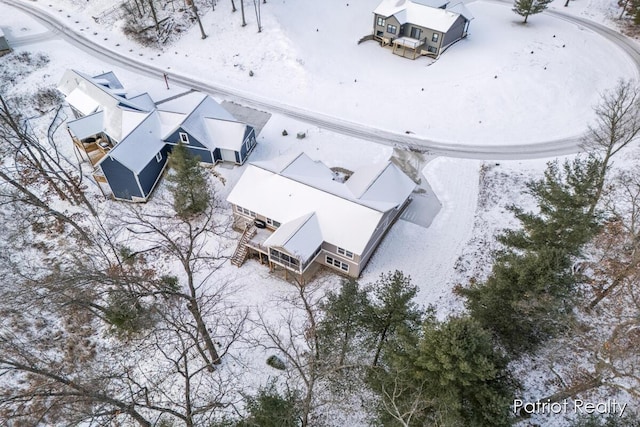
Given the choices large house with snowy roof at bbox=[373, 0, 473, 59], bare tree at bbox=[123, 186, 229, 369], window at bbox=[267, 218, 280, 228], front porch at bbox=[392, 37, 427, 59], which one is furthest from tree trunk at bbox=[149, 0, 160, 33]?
window at bbox=[267, 218, 280, 228]

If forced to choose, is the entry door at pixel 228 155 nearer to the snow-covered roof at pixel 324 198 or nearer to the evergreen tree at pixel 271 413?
the snow-covered roof at pixel 324 198

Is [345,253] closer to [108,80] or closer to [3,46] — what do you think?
[108,80]

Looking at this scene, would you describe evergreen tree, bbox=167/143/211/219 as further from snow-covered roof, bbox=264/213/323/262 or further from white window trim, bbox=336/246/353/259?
white window trim, bbox=336/246/353/259

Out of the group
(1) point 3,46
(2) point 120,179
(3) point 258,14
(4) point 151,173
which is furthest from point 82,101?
(3) point 258,14

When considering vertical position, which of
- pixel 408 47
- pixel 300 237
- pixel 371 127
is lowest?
pixel 371 127

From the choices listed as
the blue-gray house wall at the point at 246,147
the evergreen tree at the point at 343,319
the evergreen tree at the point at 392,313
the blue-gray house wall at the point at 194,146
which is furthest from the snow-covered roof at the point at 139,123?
the evergreen tree at the point at 392,313

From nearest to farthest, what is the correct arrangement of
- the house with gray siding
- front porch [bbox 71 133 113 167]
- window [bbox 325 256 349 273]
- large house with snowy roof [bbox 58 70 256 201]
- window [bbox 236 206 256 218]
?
window [bbox 325 256 349 273] < window [bbox 236 206 256 218] < large house with snowy roof [bbox 58 70 256 201] < front porch [bbox 71 133 113 167] < the house with gray siding

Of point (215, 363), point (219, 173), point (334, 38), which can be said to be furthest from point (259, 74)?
point (215, 363)
